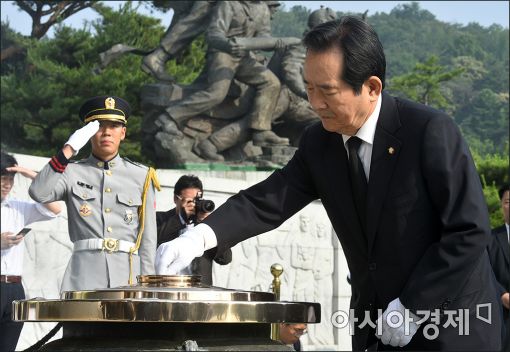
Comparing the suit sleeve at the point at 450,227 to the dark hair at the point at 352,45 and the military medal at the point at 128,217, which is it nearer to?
the dark hair at the point at 352,45

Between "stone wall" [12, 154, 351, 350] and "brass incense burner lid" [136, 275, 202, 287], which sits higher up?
"stone wall" [12, 154, 351, 350]

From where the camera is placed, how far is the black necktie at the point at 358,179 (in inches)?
128

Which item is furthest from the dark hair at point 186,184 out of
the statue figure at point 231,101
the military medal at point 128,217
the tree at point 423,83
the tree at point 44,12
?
the tree at point 423,83

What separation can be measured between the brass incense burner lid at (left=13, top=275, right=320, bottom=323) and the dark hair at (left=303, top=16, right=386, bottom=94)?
0.79 m

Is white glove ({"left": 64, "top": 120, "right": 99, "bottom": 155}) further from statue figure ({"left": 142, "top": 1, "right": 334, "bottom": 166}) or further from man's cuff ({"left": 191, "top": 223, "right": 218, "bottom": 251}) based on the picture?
statue figure ({"left": 142, "top": 1, "right": 334, "bottom": 166})

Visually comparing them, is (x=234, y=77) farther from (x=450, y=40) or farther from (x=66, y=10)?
(x=450, y=40)

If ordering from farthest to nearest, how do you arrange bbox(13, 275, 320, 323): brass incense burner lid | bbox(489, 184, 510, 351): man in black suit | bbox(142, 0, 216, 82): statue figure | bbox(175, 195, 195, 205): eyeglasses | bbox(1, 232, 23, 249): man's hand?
bbox(142, 0, 216, 82): statue figure → bbox(489, 184, 510, 351): man in black suit → bbox(175, 195, 195, 205): eyeglasses → bbox(1, 232, 23, 249): man's hand → bbox(13, 275, 320, 323): brass incense burner lid

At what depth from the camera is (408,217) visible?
314cm

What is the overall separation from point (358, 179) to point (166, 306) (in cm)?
107

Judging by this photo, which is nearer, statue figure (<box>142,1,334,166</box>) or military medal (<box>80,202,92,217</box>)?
military medal (<box>80,202,92,217</box>)

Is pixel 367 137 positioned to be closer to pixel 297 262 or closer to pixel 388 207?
pixel 388 207

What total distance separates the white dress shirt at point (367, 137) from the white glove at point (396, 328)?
15.8 inches

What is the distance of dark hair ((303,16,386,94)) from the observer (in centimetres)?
307

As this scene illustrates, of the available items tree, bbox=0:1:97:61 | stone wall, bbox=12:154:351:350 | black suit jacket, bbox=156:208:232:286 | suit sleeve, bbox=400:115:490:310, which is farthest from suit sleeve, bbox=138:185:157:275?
tree, bbox=0:1:97:61
